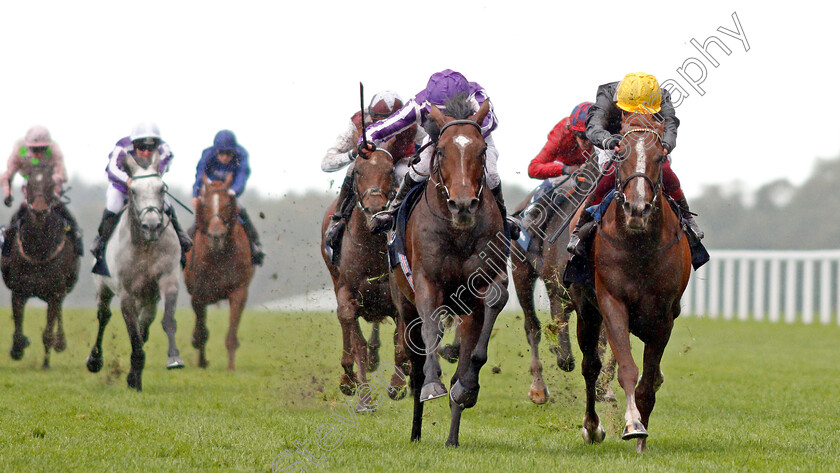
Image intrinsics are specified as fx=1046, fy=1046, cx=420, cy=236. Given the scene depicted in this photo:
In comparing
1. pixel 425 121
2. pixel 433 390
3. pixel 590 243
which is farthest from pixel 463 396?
pixel 425 121

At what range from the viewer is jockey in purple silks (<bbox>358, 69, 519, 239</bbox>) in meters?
7.00

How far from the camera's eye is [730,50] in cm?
764

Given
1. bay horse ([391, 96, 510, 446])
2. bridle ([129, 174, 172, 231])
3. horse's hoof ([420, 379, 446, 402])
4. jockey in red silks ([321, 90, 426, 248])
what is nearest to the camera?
horse's hoof ([420, 379, 446, 402])

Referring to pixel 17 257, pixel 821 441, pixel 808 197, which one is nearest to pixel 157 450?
pixel 821 441

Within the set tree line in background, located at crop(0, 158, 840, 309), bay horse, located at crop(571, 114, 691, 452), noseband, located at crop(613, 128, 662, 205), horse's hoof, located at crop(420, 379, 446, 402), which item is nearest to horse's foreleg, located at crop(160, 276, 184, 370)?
horse's hoof, located at crop(420, 379, 446, 402)

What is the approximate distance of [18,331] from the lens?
13195 millimetres

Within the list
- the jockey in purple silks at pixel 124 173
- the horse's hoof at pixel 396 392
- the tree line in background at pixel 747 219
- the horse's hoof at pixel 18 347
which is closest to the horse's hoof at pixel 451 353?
the horse's hoof at pixel 396 392

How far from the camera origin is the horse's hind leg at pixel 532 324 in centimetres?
946

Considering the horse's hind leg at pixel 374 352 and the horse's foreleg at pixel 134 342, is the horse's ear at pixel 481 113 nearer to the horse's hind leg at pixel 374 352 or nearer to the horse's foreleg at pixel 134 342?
the horse's hind leg at pixel 374 352

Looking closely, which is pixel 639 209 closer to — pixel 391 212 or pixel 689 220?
pixel 689 220

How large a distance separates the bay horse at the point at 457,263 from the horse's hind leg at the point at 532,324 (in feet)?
8.51

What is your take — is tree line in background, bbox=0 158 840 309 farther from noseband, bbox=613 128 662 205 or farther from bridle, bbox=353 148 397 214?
noseband, bbox=613 128 662 205

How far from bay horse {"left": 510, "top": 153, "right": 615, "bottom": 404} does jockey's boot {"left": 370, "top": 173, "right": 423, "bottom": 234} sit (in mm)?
1533

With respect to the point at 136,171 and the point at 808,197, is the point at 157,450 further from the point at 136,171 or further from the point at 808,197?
the point at 808,197
